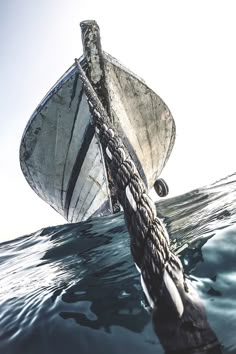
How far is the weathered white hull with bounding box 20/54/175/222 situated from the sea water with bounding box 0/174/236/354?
100 inches

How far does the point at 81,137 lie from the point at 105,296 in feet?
13.8

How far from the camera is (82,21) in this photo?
5.64 metres

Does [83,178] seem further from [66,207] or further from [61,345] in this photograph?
[61,345]

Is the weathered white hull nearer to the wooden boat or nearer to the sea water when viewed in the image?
the wooden boat

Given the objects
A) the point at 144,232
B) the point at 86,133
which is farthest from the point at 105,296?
the point at 86,133

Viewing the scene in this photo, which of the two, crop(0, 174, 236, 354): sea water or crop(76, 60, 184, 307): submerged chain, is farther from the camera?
crop(0, 174, 236, 354): sea water

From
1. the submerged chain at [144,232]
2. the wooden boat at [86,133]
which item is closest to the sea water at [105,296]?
the submerged chain at [144,232]

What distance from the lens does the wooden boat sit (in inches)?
231

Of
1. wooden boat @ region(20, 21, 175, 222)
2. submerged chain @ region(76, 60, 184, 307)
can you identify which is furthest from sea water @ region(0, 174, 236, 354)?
wooden boat @ region(20, 21, 175, 222)

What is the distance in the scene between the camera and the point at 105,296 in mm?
2305

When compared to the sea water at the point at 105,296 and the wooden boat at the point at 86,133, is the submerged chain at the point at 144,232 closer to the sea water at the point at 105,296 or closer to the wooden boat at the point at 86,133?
the sea water at the point at 105,296

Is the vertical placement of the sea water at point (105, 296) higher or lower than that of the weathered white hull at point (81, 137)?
lower

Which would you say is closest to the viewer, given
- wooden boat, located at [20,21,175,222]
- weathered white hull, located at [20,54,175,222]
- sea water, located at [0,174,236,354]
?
sea water, located at [0,174,236,354]

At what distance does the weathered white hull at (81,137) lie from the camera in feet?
19.6
